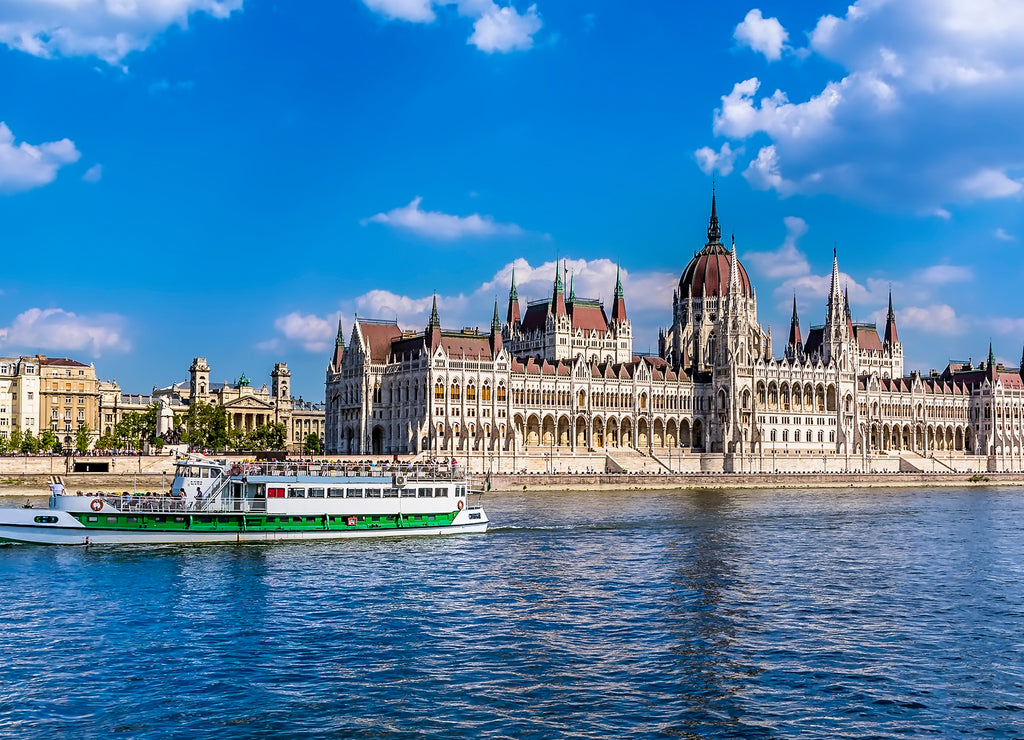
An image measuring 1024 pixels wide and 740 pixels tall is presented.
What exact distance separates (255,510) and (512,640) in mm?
27958

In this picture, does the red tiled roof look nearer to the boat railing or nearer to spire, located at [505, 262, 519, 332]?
spire, located at [505, 262, 519, 332]

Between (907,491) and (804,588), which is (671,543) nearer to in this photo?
(804,588)

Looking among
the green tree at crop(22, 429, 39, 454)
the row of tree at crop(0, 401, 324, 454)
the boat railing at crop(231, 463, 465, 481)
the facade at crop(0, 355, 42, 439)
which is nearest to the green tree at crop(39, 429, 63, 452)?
the row of tree at crop(0, 401, 324, 454)

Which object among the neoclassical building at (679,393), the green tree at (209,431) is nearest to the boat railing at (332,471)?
the neoclassical building at (679,393)

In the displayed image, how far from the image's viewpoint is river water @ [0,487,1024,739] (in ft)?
91.6

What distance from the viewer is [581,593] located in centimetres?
4541

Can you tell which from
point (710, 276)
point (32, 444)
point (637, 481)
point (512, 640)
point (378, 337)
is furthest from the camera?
point (710, 276)

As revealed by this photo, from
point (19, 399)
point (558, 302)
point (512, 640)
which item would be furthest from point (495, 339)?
point (512, 640)

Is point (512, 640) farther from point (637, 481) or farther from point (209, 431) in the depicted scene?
point (209, 431)

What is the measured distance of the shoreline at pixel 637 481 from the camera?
103 meters

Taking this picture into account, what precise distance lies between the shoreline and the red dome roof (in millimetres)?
41392

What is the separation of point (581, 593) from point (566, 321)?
4611 inches

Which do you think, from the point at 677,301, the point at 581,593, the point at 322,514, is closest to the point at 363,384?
the point at 677,301

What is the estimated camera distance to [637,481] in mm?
126938
